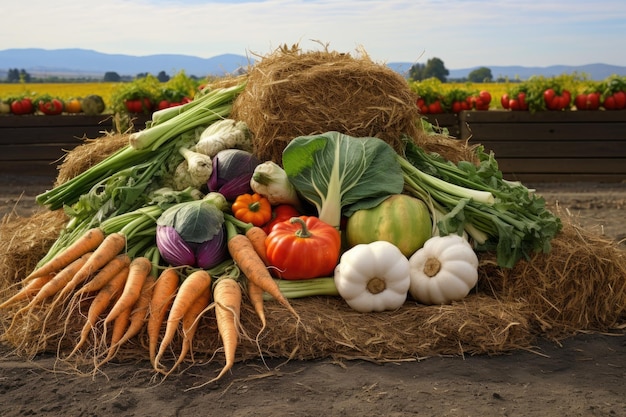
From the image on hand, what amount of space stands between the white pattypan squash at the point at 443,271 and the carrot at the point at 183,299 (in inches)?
49.9

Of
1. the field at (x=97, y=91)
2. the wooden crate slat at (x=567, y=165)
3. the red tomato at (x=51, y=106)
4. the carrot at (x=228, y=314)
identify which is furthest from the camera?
the field at (x=97, y=91)

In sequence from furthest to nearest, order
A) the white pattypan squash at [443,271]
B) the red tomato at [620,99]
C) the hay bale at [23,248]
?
the red tomato at [620,99] < the hay bale at [23,248] < the white pattypan squash at [443,271]

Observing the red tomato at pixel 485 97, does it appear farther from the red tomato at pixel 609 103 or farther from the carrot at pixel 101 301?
the carrot at pixel 101 301

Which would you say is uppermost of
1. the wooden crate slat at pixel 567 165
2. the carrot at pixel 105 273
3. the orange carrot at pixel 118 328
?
the carrot at pixel 105 273

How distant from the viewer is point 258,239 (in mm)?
4781

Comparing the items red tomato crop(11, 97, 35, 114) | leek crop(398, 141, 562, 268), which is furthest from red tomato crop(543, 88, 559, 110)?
red tomato crop(11, 97, 35, 114)

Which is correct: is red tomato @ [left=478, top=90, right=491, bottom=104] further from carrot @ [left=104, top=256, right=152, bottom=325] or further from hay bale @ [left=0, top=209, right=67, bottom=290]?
carrot @ [left=104, top=256, right=152, bottom=325]

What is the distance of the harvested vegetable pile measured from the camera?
13.8 feet

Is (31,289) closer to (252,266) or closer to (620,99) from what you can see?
(252,266)

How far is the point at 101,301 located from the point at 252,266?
89 cm

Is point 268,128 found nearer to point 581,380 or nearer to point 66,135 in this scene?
point 581,380

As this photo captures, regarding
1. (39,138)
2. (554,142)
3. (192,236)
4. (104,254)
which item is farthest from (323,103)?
(39,138)

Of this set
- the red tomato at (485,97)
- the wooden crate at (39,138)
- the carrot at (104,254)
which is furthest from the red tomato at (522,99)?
the carrot at (104,254)

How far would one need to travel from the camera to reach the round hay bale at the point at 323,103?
5.39 metres
